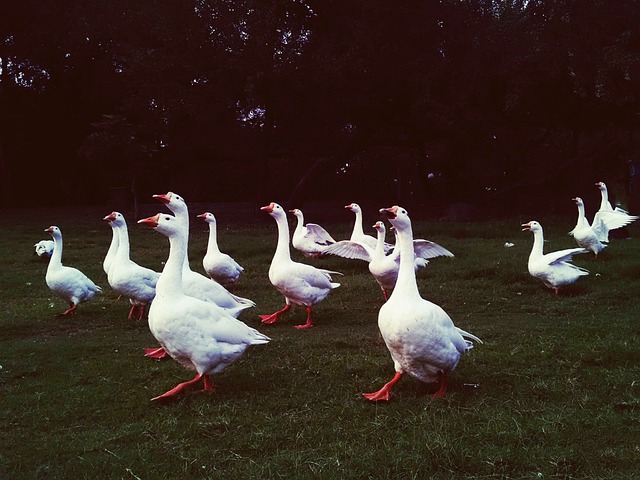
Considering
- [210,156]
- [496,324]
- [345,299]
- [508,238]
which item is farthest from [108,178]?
[496,324]

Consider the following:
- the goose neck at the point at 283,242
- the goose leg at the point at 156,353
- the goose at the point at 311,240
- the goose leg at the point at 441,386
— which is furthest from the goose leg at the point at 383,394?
the goose at the point at 311,240

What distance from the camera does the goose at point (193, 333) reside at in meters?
5.08

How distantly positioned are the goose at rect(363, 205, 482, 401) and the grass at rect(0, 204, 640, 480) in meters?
0.18

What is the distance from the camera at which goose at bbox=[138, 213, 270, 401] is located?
5078 mm

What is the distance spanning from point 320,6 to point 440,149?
19.8 feet

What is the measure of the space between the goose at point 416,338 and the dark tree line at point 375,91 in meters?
11.6

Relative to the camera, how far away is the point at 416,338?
4.76 metres

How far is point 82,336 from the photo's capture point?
730 cm

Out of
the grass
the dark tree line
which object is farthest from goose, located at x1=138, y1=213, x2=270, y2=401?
the dark tree line

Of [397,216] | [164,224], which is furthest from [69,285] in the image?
[397,216]

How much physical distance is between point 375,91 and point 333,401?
14.2 meters

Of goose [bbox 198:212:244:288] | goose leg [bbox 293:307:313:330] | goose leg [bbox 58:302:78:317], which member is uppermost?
goose [bbox 198:212:244:288]

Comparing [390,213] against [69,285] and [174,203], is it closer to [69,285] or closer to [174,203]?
[174,203]

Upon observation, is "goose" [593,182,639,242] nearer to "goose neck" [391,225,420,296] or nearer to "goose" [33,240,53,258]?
"goose neck" [391,225,420,296]
